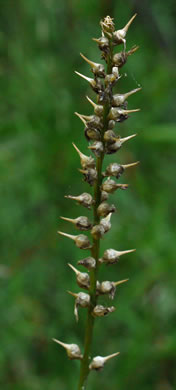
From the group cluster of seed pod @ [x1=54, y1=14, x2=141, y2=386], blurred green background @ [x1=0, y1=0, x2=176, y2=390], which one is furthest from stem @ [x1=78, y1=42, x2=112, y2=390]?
blurred green background @ [x1=0, y1=0, x2=176, y2=390]

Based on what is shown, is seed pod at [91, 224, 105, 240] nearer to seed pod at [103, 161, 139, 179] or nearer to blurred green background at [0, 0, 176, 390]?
seed pod at [103, 161, 139, 179]

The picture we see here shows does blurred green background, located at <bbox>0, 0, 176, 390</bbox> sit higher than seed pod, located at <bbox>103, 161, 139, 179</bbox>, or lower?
lower

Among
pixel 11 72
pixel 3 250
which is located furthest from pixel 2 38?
pixel 3 250

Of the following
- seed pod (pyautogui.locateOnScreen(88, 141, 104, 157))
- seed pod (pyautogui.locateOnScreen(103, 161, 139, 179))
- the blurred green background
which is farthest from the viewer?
the blurred green background

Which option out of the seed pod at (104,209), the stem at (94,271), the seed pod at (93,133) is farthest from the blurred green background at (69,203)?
the seed pod at (93,133)

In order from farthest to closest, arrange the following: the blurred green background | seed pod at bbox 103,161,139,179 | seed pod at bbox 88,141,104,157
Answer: the blurred green background < seed pod at bbox 103,161,139,179 < seed pod at bbox 88,141,104,157

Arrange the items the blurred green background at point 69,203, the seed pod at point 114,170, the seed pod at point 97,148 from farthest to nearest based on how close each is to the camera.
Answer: the blurred green background at point 69,203
the seed pod at point 114,170
the seed pod at point 97,148

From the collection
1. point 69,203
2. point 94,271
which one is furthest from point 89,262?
point 69,203

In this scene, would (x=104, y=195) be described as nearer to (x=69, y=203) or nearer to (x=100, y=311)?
(x=100, y=311)

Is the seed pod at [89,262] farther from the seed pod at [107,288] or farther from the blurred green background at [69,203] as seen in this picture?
the blurred green background at [69,203]

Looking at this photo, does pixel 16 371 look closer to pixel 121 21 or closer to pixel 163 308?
pixel 163 308
